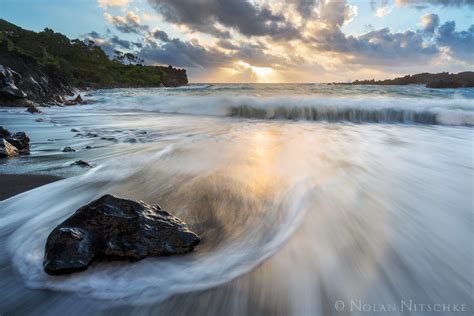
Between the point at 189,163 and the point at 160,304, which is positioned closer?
the point at 160,304

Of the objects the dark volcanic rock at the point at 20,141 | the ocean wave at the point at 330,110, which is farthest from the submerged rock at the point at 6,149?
the ocean wave at the point at 330,110

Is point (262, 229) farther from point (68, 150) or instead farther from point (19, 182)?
point (68, 150)

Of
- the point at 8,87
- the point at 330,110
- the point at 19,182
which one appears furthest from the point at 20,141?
the point at 330,110

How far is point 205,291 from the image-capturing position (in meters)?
1.68

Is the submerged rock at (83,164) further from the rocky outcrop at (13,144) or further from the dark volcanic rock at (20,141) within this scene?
the dark volcanic rock at (20,141)

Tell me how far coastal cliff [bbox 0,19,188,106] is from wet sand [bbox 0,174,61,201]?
40.2ft

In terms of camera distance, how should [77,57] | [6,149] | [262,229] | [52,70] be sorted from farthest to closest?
1. [77,57]
2. [52,70]
3. [6,149]
4. [262,229]

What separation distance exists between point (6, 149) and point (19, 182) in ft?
5.32

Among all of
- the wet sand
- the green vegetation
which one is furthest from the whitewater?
the green vegetation

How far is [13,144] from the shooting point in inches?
187

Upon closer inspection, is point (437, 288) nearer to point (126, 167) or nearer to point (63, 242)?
point (63, 242)

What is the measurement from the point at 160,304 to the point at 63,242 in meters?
0.73

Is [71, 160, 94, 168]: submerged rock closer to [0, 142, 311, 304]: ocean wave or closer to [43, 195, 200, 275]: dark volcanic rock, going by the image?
[0, 142, 311, 304]: ocean wave

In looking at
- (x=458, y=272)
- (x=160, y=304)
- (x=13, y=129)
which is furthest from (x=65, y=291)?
(x=13, y=129)
